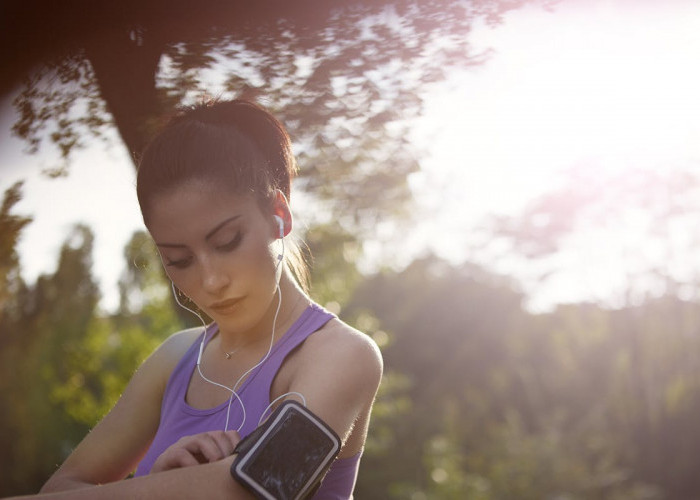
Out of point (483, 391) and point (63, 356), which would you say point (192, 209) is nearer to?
point (63, 356)

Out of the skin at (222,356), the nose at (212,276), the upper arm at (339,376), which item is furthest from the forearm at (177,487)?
the nose at (212,276)

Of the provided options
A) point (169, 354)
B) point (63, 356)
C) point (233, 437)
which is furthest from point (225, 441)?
point (63, 356)

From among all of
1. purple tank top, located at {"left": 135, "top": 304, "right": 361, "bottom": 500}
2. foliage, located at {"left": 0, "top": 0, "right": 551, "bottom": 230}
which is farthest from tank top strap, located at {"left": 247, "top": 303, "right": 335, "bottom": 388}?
foliage, located at {"left": 0, "top": 0, "right": 551, "bottom": 230}

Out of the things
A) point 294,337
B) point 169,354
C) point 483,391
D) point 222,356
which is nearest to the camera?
point 294,337

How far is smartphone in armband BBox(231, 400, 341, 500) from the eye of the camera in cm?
91

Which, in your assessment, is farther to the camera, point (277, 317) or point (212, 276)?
point (277, 317)

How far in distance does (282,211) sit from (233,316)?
19 centimetres

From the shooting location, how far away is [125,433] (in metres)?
1.39

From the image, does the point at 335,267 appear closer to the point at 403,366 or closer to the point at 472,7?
the point at 472,7

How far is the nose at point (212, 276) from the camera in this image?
115 cm

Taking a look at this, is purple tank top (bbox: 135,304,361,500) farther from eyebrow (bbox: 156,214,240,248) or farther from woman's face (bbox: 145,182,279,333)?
eyebrow (bbox: 156,214,240,248)

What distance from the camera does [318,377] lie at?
111 centimetres

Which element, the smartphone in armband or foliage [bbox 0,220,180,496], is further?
foliage [bbox 0,220,180,496]

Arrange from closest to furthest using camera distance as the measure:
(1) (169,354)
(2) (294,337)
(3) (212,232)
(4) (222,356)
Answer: (3) (212,232) → (2) (294,337) → (4) (222,356) → (1) (169,354)
